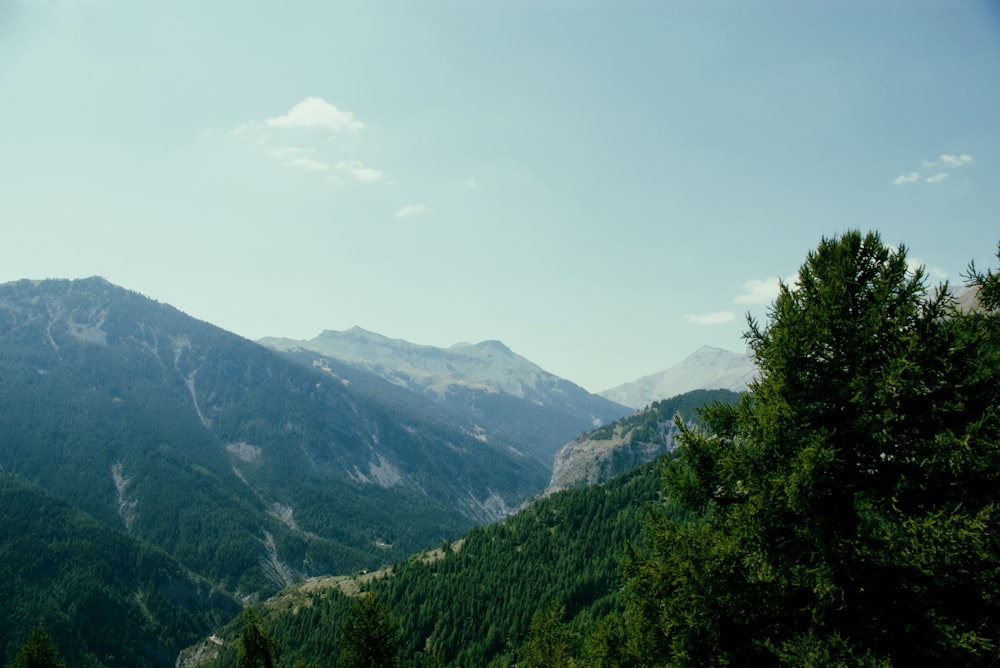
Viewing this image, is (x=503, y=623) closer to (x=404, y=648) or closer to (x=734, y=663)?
(x=404, y=648)

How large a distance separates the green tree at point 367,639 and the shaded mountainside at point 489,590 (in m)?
92.7

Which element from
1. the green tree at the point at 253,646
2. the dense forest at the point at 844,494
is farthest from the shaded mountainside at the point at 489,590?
the dense forest at the point at 844,494

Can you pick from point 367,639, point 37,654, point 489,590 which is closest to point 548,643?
point 367,639

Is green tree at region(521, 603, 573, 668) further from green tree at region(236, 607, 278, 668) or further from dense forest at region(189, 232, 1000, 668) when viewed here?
dense forest at region(189, 232, 1000, 668)

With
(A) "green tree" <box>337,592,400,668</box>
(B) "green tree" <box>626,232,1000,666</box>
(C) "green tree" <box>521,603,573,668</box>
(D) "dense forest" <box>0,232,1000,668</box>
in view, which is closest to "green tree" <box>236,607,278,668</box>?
(A) "green tree" <box>337,592,400,668</box>

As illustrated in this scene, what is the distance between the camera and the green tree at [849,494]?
1096 cm

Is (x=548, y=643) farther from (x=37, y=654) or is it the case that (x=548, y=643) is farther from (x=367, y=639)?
(x=37, y=654)

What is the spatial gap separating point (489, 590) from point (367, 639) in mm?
127187

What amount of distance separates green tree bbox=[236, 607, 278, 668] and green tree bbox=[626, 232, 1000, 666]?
32264 mm

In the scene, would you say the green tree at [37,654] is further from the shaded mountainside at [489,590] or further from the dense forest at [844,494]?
the shaded mountainside at [489,590]

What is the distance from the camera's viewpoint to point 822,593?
11.5m

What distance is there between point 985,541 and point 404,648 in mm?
159223

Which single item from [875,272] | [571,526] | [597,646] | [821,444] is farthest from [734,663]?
[571,526]

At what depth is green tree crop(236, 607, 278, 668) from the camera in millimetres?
36438
